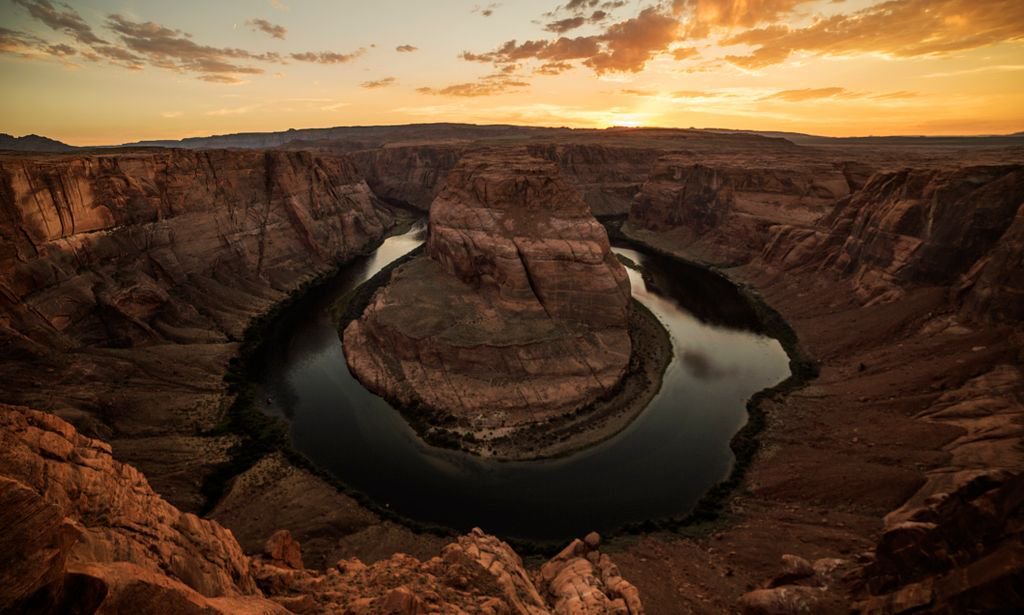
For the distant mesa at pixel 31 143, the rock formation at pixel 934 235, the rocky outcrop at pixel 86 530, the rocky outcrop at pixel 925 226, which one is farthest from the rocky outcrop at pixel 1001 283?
the distant mesa at pixel 31 143

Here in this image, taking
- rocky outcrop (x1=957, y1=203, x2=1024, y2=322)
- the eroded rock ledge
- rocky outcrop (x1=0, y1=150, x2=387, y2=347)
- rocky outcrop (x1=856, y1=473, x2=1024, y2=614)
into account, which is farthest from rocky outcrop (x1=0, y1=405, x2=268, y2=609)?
rocky outcrop (x1=957, y1=203, x2=1024, y2=322)

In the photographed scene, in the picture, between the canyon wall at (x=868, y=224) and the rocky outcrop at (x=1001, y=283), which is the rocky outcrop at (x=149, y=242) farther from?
the rocky outcrop at (x=1001, y=283)

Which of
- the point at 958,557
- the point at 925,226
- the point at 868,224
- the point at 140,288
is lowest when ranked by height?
the point at 958,557

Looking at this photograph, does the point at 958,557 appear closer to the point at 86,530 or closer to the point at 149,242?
the point at 86,530

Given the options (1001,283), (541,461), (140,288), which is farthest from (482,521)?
(1001,283)

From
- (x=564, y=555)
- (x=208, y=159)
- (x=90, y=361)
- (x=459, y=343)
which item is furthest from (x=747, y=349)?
(x=208, y=159)

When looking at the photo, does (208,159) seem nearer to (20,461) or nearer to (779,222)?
(20,461)
